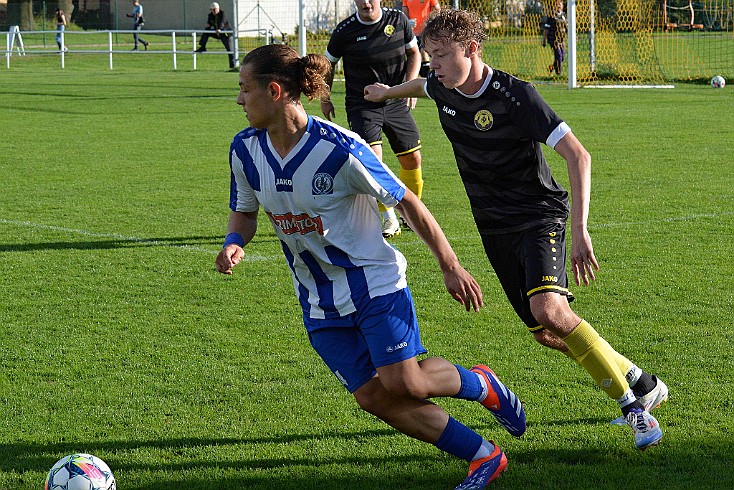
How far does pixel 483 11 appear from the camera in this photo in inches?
1027

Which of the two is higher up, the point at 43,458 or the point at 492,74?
the point at 492,74

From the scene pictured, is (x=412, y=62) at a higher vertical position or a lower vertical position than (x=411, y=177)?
higher

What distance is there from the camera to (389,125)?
8812 mm

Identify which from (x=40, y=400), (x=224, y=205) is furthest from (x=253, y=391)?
(x=224, y=205)

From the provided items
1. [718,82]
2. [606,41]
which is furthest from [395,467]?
[606,41]

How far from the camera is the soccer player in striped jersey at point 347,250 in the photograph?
142 inches

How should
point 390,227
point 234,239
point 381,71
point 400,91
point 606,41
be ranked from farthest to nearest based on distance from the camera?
point 606,41 → point 381,71 → point 390,227 → point 400,91 → point 234,239

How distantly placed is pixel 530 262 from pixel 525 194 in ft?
1.03

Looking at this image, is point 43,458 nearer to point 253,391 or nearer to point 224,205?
point 253,391

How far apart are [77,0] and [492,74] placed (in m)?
47.0

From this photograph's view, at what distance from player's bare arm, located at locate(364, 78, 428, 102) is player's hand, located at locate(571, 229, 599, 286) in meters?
1.22

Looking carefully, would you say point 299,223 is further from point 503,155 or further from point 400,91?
point 400,91

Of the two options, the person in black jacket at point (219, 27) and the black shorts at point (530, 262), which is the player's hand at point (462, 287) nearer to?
the black shorts at point (530, 262)

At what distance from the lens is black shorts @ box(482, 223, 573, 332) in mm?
4211
